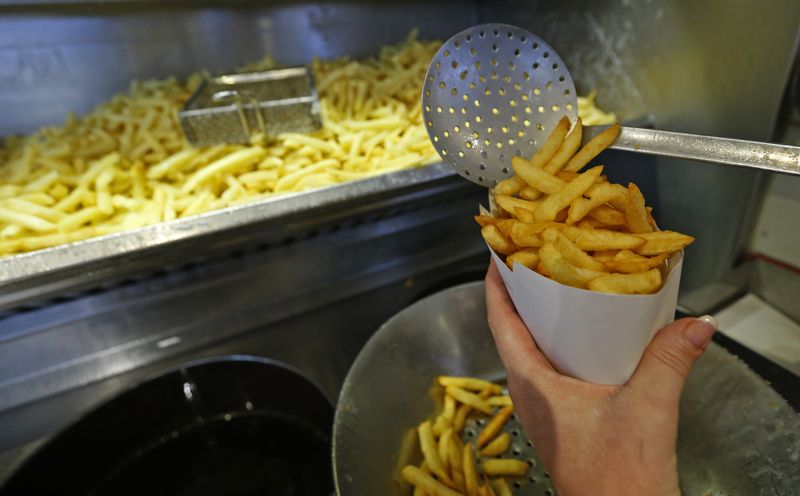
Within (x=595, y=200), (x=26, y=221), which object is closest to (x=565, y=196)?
(x=595, y=200)

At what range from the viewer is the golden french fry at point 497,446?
1.35 metres

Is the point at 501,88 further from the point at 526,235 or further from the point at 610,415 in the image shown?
the point at 610,415

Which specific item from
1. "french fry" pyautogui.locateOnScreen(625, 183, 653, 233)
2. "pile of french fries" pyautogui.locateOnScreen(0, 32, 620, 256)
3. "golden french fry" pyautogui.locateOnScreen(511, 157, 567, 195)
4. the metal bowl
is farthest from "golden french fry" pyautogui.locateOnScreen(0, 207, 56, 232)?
"french fry" pyautogui.locateOnScreen(625, 183, 653, 233)

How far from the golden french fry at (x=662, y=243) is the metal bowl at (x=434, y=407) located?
67 cm

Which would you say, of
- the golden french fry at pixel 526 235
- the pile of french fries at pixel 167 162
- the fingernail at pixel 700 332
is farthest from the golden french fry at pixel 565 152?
the pile of french fries at pixel 167 162

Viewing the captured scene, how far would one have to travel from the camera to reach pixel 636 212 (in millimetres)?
928

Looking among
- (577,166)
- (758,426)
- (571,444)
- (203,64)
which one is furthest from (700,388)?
(203,64)

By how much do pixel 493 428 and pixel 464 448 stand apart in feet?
0.38

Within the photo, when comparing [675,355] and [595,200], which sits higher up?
[595,200]

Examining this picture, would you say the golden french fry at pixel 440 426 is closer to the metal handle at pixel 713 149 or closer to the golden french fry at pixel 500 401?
the golden french fry at pixel 500 401

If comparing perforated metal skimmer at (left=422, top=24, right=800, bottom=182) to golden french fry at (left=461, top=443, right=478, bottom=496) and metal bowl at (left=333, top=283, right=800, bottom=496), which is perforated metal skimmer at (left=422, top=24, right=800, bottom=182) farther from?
golden french fry at (left=461, top=443, right=478, bottom=496)

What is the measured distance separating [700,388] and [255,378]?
5.00 ft

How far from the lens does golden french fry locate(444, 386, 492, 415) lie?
1.46 meters

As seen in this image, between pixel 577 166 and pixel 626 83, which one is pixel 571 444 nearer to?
pixel 577 166
